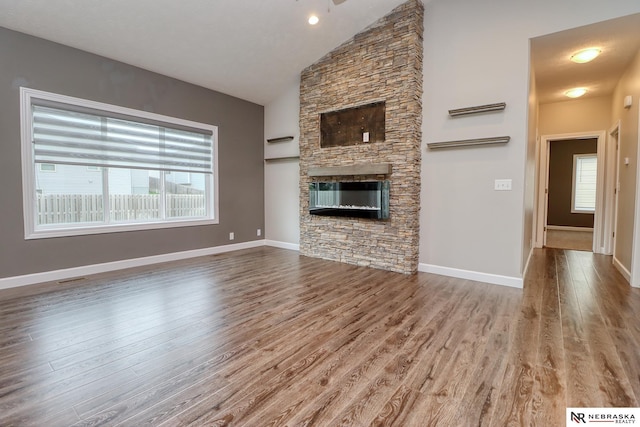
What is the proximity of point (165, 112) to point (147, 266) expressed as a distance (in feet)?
7.78

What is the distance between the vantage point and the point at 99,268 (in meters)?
4.14

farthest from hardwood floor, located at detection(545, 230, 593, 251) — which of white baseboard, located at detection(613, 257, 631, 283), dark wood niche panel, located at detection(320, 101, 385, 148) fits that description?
dark wood niche panel, located at detection(320, 101, 385, 148)

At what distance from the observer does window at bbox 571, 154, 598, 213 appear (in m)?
8.56

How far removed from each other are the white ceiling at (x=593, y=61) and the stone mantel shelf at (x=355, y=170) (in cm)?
222

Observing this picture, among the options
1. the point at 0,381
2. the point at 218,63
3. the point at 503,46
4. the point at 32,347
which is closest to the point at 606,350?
the point at 503,46

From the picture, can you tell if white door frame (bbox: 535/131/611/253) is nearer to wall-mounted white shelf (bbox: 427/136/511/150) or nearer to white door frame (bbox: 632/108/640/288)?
white door frame (bbox: 632/108/640/288)

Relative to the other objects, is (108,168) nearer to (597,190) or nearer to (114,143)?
(114,143)

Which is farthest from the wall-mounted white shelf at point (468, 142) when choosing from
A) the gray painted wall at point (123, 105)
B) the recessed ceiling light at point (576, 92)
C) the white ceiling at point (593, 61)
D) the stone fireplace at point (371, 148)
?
the gray painted wall at point (123, 105)

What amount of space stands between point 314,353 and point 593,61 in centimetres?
512

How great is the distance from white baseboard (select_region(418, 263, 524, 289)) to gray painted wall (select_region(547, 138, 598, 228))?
7248mm

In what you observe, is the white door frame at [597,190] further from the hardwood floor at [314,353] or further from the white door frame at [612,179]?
the hardwood floor at [314,353]

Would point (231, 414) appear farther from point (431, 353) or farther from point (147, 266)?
point (147, 266)

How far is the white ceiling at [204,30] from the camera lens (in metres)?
3.37

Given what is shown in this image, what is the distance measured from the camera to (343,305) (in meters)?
3.02
